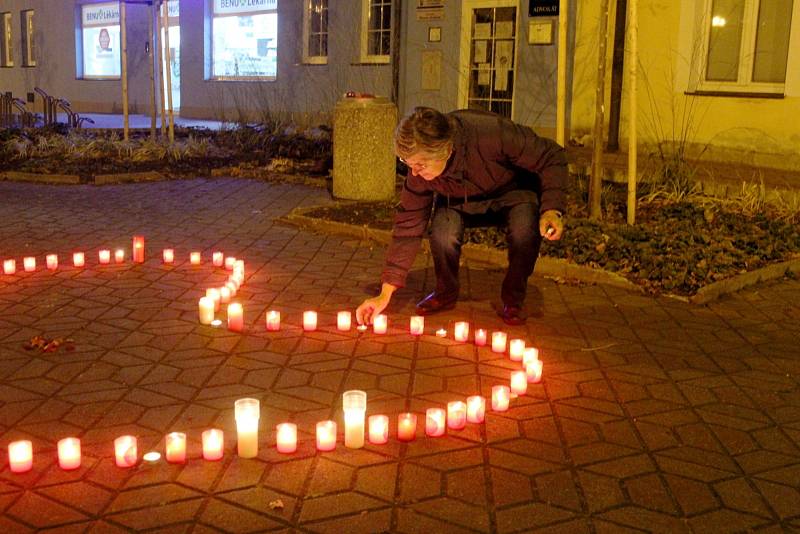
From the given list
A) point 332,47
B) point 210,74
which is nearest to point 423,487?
point 332,47

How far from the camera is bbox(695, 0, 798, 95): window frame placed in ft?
39.0

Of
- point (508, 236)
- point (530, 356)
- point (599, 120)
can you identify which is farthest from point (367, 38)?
point (530, 356)

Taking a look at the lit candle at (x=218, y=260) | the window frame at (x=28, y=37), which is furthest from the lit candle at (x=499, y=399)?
the window frame at (x=28, y=37)

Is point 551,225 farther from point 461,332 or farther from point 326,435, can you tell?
point 326,435

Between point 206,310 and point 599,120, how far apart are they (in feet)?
14.3

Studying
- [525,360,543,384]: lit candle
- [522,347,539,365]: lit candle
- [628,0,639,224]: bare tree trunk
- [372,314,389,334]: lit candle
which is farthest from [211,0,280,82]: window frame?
[525,360,543,384]: lit candle

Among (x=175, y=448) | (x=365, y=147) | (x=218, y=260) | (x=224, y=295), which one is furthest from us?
(x=365, y=147)

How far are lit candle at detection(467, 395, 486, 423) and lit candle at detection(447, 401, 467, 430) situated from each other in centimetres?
5

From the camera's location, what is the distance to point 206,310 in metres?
5.35

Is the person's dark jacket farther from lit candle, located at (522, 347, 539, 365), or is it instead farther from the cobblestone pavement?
lit candle, located at (522, 347, 539, 365)

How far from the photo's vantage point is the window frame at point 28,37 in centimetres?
2772

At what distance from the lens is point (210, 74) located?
838 inches

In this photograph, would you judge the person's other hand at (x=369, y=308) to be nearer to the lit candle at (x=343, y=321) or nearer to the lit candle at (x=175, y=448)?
the lit candle at (x=343, y=321)

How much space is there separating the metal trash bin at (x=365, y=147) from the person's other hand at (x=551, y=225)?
4969 millimetres
